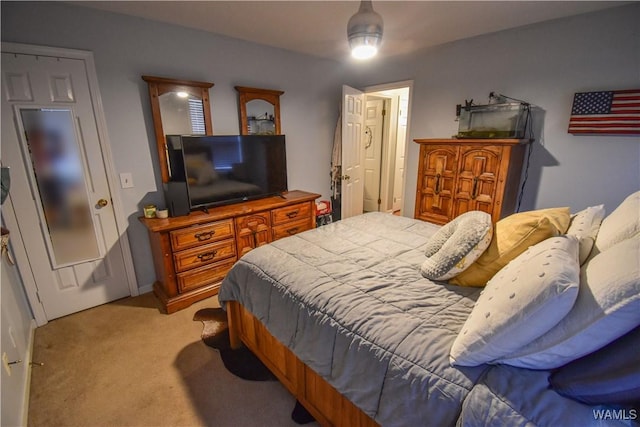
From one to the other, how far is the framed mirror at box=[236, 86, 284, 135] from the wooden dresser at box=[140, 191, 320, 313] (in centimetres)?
84

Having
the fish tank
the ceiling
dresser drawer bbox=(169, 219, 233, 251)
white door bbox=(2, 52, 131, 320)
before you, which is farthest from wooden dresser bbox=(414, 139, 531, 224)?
white door bbox=(2, 52, 131, 320)

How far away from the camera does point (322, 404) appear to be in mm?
1391

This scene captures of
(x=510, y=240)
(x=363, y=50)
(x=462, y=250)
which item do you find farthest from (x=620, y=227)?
(x=363, y=50)

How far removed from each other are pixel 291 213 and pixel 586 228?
2347mm

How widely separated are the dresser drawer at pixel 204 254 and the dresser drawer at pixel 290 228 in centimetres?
47

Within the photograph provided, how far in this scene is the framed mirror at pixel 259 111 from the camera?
306 cm

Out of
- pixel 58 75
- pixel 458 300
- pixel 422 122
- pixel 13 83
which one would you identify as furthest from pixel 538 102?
pixel 13 83

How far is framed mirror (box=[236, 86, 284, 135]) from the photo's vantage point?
10.0 feet

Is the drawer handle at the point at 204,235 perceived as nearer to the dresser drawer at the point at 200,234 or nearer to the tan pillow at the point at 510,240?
the dresser drawer at the point at 200,234

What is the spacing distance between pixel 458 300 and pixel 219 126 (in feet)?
8.76

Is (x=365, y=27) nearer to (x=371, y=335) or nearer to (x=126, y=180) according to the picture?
(x=371, y=335)

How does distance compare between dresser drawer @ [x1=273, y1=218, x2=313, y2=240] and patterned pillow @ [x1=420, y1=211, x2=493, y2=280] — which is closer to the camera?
patterned pillow @ [x1=420, y1=211, x2=493, y2=280]

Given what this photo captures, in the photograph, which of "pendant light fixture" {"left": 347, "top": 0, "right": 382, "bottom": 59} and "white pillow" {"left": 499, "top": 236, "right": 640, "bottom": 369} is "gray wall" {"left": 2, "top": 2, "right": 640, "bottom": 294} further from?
"white pillow" {"left": 499, "top": 236, "right": 640, "bottom": 369}

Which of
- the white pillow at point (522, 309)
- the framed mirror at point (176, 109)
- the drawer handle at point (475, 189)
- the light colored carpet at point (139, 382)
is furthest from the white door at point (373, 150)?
the white pillow at point (522, 309)
